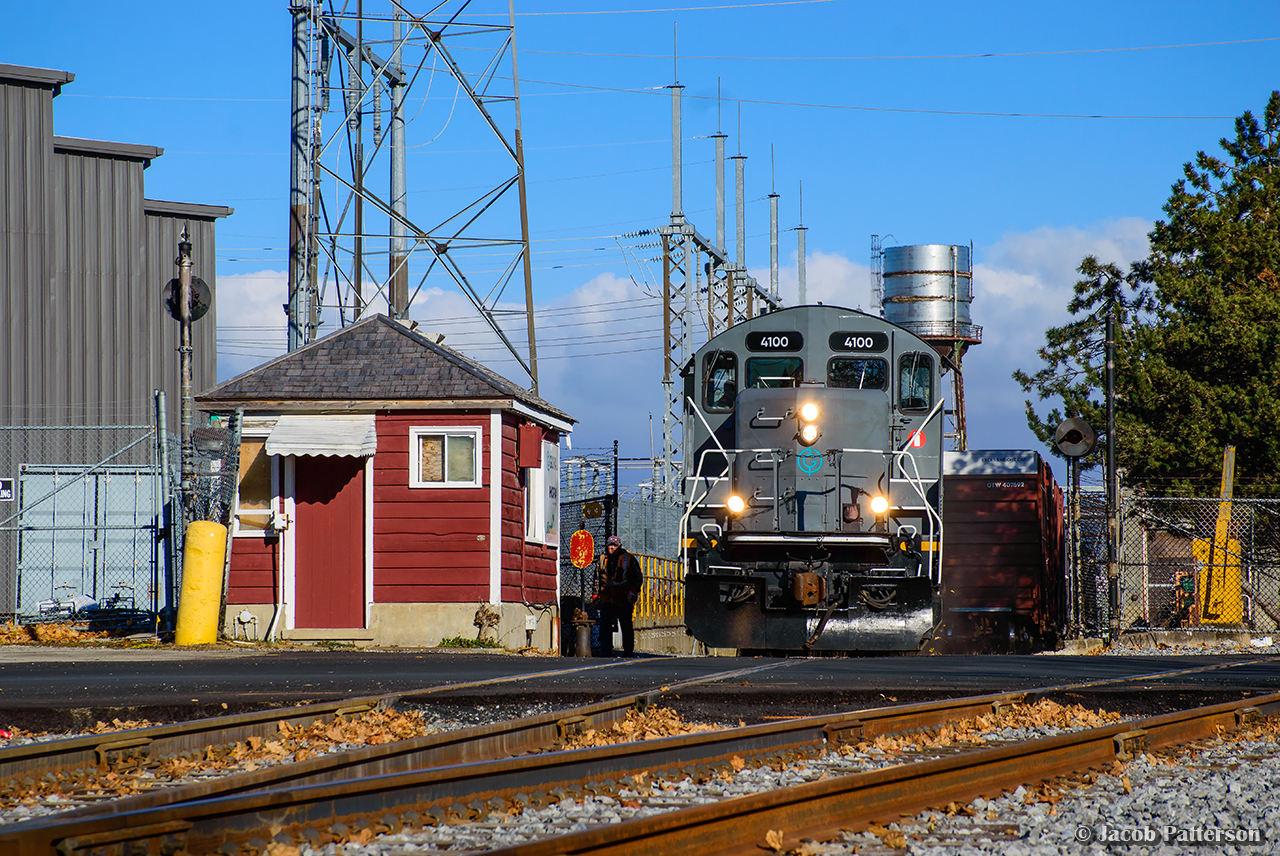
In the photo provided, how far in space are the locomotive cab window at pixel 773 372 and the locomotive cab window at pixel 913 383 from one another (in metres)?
1.11

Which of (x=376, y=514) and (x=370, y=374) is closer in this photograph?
(x=376, y=514)

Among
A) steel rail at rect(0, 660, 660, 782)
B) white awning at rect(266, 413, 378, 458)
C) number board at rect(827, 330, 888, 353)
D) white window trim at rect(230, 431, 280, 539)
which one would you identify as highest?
number board at rect(827, 330, 888, 353)

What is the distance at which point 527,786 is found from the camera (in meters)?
5.46

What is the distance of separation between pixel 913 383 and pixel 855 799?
10148 millimetres

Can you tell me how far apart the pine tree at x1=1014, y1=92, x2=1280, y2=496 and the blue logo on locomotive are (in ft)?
62.3

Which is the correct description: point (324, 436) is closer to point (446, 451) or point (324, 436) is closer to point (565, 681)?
point (446, 451)

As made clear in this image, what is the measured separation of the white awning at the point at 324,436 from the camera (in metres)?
17.7

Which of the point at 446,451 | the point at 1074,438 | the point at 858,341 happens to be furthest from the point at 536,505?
the point at 1074,438

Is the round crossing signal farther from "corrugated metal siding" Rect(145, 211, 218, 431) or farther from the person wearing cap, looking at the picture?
"corrugated metal siding" Rect(145, 211, 218, 431)

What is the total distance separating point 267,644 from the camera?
Result: 17.6 m

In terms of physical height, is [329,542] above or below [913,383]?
below

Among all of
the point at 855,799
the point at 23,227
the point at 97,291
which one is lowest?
the point at 855,799

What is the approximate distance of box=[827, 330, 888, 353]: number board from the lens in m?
14.8

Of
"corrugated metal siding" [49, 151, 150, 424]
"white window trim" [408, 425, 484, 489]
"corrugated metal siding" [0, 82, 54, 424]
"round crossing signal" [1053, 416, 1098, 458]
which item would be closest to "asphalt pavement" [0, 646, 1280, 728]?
"white window trim" [408, 425, 484, 489]
